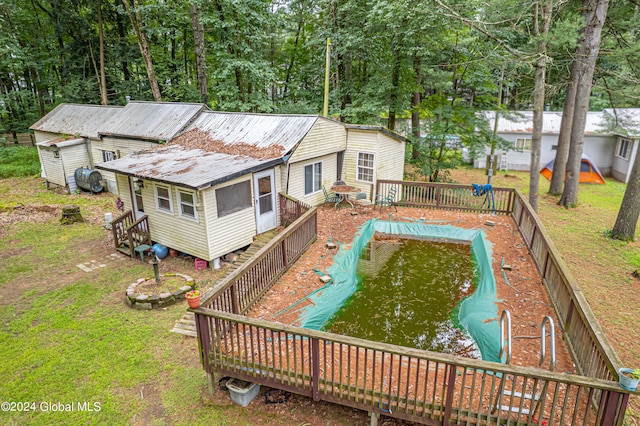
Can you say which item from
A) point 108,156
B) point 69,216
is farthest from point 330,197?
point 108,156

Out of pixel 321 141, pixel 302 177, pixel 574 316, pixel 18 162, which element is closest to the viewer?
pixel 574 316

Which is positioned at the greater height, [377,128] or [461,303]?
[377,128]

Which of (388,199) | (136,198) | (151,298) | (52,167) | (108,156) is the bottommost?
(151,298)

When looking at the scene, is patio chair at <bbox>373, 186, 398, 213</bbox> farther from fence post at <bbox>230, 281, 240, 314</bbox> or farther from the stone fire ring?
fence post at <bbox>230, 281, 240, 314</bbox>

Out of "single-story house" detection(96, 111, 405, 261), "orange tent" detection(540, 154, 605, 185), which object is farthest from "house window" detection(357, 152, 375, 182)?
"orange tent" detection(540, 154, 605, 185)

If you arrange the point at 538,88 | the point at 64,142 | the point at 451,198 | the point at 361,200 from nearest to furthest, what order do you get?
1. the point at 538,88
2. the point at 451,198
3. the point at 361,200
4. the point at 64,142

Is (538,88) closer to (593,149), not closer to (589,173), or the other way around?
(589,173)

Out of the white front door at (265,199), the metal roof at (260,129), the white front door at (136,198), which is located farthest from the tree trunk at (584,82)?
the white front door at (136,198)
